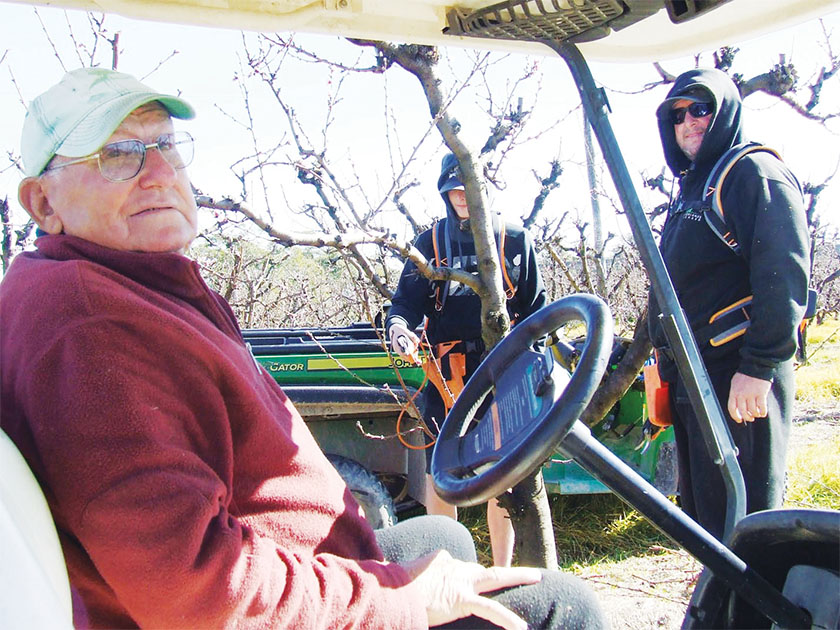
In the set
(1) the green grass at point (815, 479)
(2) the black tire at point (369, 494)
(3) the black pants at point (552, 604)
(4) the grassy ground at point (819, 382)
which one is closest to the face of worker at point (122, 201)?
(3) the black pants at point (552, 604)

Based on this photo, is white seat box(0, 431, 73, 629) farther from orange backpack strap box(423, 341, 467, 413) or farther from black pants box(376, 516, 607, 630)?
orange backpack strap box(423, 341, 467, 413)

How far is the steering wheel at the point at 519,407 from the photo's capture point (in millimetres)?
1174

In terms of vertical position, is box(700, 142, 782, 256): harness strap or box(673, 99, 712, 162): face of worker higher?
box(673, 99, 712, 162): face of worker

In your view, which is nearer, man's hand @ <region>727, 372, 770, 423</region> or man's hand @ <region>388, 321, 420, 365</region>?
man's hand @ <region>727, 372, 770, 423</region>

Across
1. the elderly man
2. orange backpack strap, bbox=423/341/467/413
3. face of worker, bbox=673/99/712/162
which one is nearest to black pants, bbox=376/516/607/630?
the elderly man

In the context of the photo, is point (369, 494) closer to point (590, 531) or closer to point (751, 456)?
point (590, 531)

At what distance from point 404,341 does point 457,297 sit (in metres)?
0.47

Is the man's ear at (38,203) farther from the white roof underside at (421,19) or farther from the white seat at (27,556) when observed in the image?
the white seat at (27,556)

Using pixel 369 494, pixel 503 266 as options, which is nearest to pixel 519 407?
pixel 503 266

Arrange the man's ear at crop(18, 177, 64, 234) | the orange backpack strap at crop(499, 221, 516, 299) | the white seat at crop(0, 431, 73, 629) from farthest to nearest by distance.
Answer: the orange backpack strap at crop(499, 221, 516, 299), the man's ear at crop(18, 177, 64, 234), the white seat at crop(0, 431, 73, 629)

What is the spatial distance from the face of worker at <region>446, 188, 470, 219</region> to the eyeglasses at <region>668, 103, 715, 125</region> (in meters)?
0.92

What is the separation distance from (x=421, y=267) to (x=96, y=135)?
1.45 m

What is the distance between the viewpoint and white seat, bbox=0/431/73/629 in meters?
0.77

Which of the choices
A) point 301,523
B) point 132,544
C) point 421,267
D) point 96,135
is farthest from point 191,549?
point 421,267
